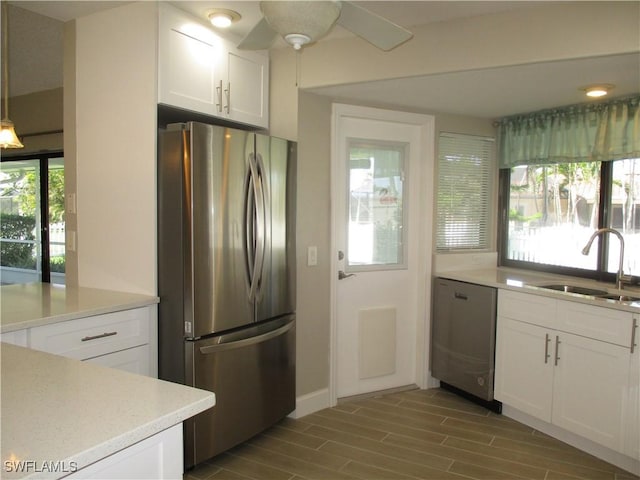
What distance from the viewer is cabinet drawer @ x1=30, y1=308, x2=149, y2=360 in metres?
2.01

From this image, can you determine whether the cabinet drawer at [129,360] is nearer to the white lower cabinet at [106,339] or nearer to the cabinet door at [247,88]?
the white lower cabinet at [106,339]

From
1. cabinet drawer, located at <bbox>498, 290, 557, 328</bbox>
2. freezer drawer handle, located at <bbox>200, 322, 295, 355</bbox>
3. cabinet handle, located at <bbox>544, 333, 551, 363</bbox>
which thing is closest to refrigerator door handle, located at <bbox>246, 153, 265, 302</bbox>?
freezer drawer handle, located at <bbox>200, 322, 295, 355</bbox>

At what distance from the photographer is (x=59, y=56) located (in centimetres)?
351

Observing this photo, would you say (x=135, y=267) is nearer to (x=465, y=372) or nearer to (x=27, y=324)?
(x=27, y=324)

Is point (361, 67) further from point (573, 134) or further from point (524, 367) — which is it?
point (524, 367)

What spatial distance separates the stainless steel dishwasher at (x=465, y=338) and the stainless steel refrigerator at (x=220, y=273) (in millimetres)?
1384

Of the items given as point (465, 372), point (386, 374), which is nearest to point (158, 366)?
point (386, 374)

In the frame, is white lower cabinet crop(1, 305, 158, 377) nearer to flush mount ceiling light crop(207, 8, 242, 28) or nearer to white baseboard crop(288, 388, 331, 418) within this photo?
white baseboard crop(288, 388, 331, 418)

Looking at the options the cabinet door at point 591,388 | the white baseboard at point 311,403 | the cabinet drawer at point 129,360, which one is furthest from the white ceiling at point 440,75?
the white baseboard at point 311,403

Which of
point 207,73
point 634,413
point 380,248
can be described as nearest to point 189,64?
point 207,73

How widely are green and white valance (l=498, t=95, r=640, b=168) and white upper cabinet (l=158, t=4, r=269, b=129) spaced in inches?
77.7

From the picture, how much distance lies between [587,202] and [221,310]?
2655 mm

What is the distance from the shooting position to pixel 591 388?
2.60m

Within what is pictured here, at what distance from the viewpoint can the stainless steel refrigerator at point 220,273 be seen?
2.37 metres
